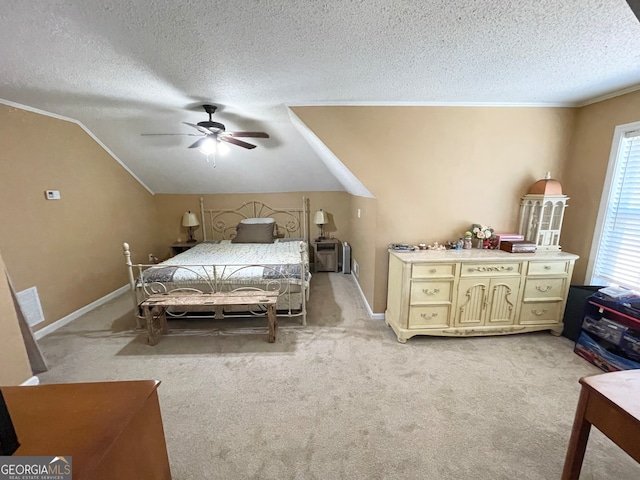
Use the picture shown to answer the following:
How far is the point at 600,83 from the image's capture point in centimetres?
220

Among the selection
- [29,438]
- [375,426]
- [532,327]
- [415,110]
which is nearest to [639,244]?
[532,327]

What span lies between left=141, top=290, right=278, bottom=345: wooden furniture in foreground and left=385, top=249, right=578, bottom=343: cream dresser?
131 cm

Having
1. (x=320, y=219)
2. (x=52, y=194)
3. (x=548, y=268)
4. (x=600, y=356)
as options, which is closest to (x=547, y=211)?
(x=548, y=268)

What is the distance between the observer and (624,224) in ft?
7.95

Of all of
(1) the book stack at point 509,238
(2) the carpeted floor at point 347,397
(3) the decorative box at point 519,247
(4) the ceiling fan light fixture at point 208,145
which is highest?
(4) the ceiling fan light fixture at point 208,145

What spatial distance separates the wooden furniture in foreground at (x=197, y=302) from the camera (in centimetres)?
260

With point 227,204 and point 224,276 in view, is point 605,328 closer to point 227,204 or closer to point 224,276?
point 224,276

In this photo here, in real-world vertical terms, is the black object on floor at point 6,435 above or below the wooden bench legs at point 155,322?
above

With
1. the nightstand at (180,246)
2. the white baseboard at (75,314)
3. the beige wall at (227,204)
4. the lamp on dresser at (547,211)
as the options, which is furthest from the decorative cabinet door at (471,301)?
the nightstand at (180,246)

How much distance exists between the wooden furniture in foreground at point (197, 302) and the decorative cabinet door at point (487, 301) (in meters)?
1.90

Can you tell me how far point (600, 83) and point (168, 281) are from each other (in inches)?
177

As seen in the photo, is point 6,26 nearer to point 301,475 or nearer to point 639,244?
point 301,475

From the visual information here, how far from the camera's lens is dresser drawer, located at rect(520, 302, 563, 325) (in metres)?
2.68

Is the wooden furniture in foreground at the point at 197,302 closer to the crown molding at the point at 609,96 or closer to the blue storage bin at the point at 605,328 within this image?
the blue storage bin at the point at 605,328
